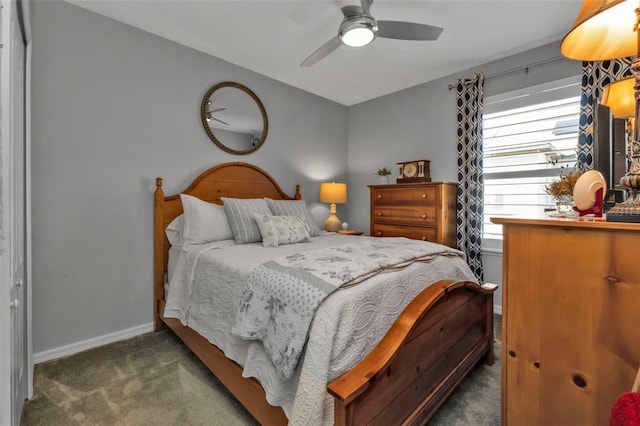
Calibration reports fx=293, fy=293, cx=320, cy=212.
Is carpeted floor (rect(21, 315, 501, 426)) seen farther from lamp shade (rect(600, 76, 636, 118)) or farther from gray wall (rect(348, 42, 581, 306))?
gray wall (rect(348, 42, 581, 306))

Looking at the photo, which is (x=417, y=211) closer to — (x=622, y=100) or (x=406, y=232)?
(x=406, y=232)

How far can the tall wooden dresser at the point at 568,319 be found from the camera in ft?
2.56

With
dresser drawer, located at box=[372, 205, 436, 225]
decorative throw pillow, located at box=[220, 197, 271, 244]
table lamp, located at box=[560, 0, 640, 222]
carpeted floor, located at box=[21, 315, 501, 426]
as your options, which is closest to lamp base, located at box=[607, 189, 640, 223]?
table lamp, located at box=[560, 0, 640, 222]

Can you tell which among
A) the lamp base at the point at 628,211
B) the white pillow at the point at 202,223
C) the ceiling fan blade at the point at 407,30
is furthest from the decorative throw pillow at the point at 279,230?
the lamp base at the point at 628,211

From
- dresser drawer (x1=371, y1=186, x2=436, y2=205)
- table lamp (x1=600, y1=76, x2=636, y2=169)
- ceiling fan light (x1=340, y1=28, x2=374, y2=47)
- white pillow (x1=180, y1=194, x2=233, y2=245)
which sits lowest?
white pillow (x1=180, y1=194, x2=233, y2=245)

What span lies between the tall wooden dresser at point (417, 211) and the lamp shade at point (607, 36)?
2.14 metres

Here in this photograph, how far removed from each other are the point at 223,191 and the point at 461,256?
7.42 feet

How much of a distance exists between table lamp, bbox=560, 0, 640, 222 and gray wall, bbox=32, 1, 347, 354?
283cm

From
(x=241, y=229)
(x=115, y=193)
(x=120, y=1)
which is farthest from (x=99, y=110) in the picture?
(x=241, y=229)

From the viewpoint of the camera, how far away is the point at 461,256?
84.3 inches

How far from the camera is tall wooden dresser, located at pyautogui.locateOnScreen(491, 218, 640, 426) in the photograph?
780 millimetres

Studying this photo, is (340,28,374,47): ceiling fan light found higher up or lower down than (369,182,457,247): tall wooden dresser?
higher up

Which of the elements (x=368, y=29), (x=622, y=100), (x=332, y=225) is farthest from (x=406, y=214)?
(x=622, y=100)

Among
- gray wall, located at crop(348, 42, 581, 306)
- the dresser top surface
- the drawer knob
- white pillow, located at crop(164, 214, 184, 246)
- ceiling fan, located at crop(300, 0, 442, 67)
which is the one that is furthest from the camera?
gray wall, located at crop(348, 42, 581, 306)
